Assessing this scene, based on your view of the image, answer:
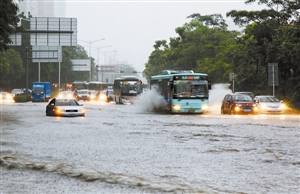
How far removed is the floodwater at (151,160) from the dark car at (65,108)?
10.2 meters

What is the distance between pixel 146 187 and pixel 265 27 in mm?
45816

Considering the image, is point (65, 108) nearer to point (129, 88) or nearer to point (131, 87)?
point (129, 88)

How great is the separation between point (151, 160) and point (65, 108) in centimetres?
2164

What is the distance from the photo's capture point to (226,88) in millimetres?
68000

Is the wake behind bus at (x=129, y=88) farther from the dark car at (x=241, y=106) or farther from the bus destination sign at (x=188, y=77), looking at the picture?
the dark car at (x=241, y=106)

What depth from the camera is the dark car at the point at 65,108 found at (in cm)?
3609

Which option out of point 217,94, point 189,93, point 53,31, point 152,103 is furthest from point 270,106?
point 53,31

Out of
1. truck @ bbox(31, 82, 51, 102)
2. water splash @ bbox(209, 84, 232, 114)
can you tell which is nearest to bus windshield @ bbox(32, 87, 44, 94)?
truck @ bbox(31, 82, 51, 102)

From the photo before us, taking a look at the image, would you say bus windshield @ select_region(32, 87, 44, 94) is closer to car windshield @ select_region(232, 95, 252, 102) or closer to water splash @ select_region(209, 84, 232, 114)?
water splash @ select_region(209, 84, 232, 114)

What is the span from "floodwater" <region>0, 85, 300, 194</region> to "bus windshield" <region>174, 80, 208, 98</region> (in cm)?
1237

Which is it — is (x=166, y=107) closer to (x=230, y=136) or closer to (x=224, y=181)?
(x=230, y=136)

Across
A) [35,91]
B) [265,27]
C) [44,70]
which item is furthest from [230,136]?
[44,70]

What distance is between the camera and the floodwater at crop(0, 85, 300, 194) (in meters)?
11.2

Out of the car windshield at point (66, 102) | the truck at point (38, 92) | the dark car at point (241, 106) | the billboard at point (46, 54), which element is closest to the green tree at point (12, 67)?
the truck at point (38, 92)
